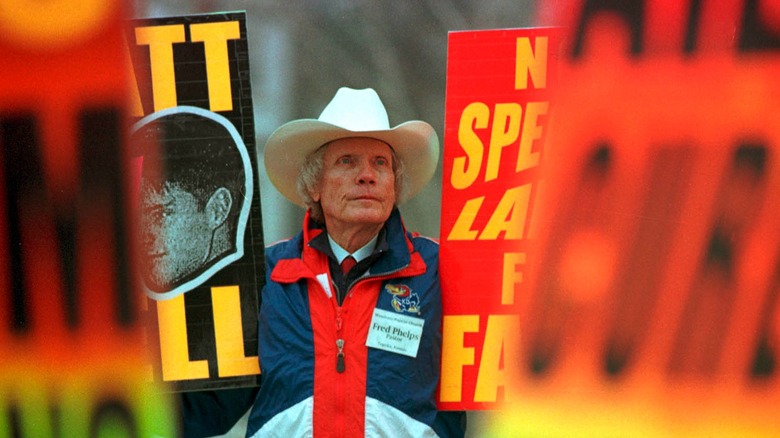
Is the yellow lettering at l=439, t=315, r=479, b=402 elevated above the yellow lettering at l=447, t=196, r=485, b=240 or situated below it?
below

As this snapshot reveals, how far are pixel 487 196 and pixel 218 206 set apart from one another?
2.91 feet

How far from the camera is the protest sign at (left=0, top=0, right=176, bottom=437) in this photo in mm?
3027

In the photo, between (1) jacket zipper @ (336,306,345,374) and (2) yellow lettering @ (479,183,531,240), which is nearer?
(1) jacket zipper @ (336,306,345,374)

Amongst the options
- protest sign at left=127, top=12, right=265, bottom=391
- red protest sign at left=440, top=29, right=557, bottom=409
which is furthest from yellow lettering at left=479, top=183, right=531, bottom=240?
protest sign at left=127, top=12, right=265, bottom=391

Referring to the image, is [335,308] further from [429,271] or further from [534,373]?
[534,373]

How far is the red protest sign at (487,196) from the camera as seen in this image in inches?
117

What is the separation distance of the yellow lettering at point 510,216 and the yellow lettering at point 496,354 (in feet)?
0.88

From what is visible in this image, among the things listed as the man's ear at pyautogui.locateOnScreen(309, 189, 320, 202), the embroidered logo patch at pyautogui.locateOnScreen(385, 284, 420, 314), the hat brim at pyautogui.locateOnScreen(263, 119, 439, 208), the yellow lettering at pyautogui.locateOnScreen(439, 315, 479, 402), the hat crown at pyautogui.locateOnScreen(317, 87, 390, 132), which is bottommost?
the yellow lettering at pyautogui.locateOnScreen(439, 315, 479, 402)

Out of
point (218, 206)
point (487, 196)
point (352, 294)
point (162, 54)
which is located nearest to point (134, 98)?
point (162, 54)

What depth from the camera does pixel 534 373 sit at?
301 cm

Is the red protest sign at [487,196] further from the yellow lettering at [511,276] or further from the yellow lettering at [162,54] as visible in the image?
the yellow lettering at [162,54]

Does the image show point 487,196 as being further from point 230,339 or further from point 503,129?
point 230,339

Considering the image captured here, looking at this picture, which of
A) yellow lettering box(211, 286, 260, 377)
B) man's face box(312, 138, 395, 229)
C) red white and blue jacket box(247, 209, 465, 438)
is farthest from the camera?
yellow lettering box(211, 286, 260, 377)

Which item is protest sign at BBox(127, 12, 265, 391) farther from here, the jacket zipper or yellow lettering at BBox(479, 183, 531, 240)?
yellow lettering at BBox(479, 183, 531, 240)
